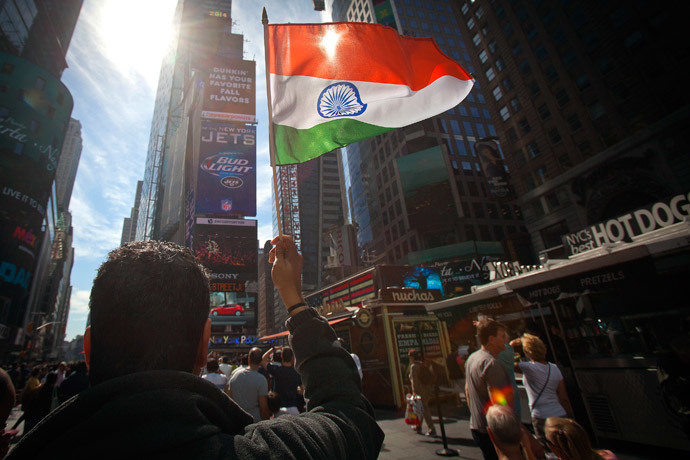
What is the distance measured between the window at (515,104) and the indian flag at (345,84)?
36.2m

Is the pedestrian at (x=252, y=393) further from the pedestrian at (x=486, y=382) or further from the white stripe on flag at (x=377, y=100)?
the white stripe on flag at (x=377, y=100)

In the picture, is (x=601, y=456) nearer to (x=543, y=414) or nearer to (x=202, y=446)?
(x=543, y=414)

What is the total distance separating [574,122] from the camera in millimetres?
29422

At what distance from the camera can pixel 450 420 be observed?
922 centimetres

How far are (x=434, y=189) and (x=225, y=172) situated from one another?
29618mm

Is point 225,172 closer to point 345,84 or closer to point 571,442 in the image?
point 345,84

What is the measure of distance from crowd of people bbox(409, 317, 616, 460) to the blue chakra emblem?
352 cm

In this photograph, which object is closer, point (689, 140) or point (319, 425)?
point (319, 425)

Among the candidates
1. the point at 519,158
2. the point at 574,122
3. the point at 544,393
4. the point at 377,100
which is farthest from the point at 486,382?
the point at 519,158

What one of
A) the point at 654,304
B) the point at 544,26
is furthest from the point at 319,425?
the point at 544,26

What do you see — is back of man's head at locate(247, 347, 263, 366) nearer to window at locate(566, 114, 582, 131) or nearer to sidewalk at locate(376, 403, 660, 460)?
sidewalk at locate(376, 403, 660, 460)

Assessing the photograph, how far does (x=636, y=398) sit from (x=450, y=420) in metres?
4.89

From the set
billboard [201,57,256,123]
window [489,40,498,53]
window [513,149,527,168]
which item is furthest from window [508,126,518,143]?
billboard [201,57,256,123]

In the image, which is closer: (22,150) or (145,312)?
(145,312)
